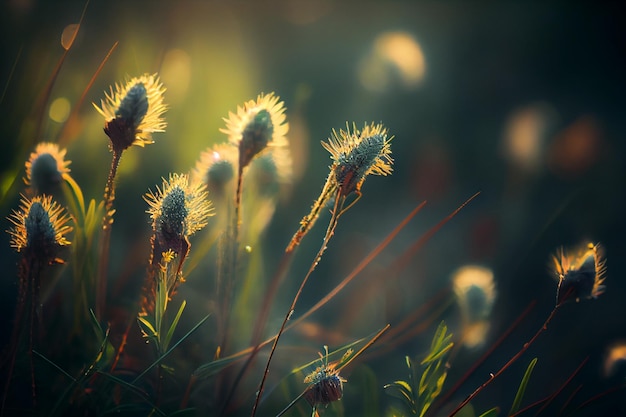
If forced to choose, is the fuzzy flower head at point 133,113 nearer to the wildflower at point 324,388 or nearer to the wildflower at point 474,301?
the wildflower at point 324,388

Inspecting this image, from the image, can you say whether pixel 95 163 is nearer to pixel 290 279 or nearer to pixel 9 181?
pixel 9 181

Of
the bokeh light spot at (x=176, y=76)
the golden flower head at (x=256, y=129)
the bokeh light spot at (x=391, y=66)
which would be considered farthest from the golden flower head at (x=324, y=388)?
the bokeh light spot at (x=391, y=66)

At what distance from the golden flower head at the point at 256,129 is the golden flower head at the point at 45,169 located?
0.22 m

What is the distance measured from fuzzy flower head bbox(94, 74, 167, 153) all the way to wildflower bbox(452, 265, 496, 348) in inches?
20.9

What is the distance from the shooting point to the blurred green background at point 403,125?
97cm

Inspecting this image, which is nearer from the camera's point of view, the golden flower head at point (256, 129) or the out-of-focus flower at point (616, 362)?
the golden flower head at point (256, 129)

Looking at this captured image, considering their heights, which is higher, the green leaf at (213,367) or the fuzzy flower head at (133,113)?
the fuzzy flower head at (133,113)

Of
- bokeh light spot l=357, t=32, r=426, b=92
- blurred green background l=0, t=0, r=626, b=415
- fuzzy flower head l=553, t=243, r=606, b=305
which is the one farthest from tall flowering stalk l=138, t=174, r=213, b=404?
bokeh light spot l=357, t=32, r=426, b=92

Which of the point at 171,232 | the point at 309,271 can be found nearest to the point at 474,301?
the point at 309,271

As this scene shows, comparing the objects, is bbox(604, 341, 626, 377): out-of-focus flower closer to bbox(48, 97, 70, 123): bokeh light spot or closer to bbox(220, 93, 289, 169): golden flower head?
bbox(220, 93, 289, 169): golden flower head

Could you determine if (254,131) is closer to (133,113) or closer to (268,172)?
(133,113)

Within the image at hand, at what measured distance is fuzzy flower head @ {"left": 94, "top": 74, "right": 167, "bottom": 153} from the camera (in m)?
0.57

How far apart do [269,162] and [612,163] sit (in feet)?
2.86

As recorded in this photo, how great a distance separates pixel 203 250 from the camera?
2.91 feet
